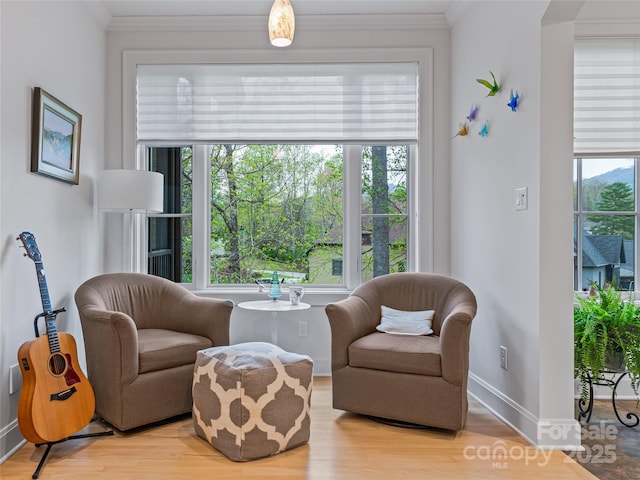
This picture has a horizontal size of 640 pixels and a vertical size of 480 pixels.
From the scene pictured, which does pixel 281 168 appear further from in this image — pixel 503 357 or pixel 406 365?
pixel 503 357

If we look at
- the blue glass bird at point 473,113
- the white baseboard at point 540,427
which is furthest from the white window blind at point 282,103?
the white baseboard at point 540,427

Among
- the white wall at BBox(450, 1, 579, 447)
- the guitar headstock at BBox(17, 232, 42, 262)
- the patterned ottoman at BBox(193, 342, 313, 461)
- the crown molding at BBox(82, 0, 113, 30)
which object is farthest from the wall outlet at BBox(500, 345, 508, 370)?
the crown molding at BBox(82, 0, 113, 30)

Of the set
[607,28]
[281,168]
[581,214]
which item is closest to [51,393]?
[281,168]

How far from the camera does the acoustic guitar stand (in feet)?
6.62

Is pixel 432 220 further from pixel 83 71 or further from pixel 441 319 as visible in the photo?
pixel 83 71

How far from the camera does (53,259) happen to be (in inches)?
103

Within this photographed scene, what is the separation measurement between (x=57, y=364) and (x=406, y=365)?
5.83 ft

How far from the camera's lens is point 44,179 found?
2.52 m

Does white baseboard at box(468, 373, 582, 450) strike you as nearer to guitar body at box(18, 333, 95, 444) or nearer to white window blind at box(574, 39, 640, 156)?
white window blind at box(574, 39, 640, 156)

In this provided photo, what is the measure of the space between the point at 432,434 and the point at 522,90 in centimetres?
193

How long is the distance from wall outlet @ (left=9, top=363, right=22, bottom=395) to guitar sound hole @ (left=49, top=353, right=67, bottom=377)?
10.1 inches

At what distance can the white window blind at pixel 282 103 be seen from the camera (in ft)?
11.2


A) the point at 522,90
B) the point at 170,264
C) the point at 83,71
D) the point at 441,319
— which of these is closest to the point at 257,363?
the point at 441,319

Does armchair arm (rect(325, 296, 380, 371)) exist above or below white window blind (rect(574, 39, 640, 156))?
below
